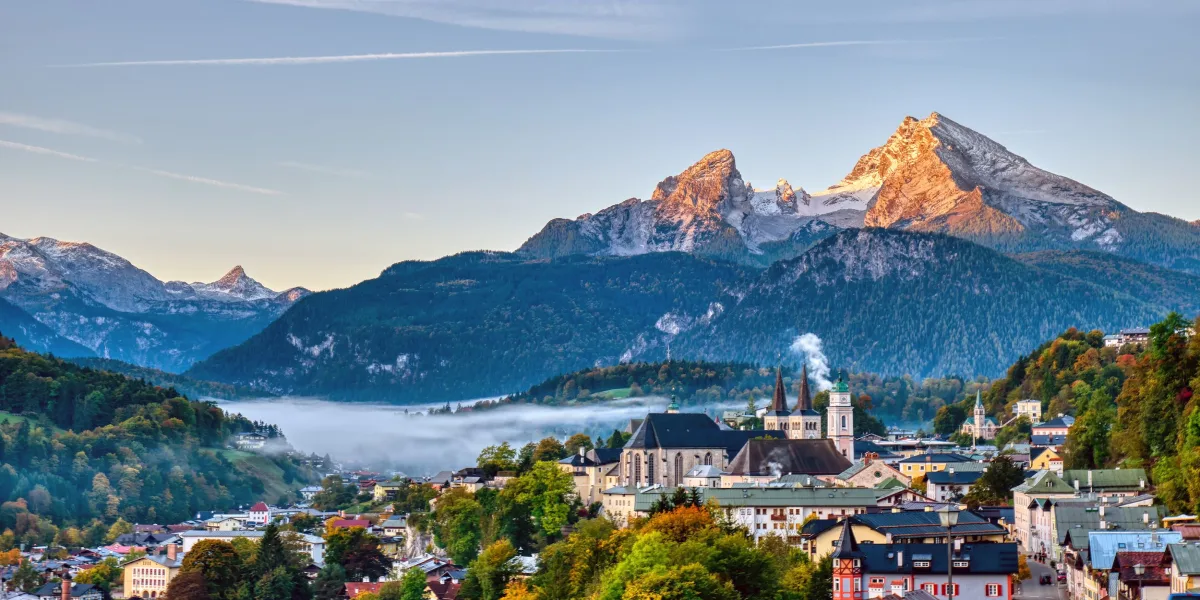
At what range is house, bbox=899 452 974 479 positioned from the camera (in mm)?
157500

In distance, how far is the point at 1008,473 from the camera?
13588 centimetres

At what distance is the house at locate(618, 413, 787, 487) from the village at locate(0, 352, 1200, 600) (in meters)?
0.16

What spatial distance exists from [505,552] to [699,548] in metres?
35.2

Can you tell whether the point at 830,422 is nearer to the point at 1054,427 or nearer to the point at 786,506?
the point at 1054,427

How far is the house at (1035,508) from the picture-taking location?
112 m

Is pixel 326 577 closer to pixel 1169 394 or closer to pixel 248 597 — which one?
pixel 248 597

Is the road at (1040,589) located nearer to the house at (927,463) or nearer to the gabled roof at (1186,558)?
the gabled roof at (1186,558)

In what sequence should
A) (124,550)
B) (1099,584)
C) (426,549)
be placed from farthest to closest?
(124,550) → (426,549) → (1099,584)

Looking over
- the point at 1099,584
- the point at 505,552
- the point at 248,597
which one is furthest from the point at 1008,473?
the point at 248,597

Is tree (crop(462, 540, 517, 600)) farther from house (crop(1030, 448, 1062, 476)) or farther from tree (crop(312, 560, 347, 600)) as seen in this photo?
house (crop(1030, 448, 1062, 476))

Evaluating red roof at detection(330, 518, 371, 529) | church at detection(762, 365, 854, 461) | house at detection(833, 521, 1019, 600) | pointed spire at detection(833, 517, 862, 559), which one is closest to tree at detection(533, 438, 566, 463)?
red roof at detection(330, 518, 371, 529)

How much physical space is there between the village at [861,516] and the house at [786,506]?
0.44ft

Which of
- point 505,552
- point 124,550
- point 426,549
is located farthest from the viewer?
point 124,550

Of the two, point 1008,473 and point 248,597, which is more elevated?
point 1008,473
